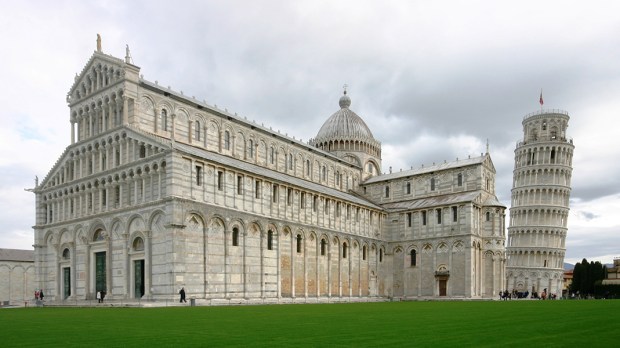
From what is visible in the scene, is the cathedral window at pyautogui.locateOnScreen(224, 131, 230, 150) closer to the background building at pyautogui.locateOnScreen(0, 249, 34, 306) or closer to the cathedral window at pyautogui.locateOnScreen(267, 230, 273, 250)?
the cathedral window at pyautogui.locateOnScreen(267, 230, 273, 250)

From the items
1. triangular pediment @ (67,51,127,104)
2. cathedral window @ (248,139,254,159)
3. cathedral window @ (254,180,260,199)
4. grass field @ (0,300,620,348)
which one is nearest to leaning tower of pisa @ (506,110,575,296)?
cathedral window @ (248,139,254,159)

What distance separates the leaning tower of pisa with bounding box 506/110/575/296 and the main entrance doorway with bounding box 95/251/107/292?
7026 centimetres

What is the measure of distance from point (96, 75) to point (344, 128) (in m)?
38.5

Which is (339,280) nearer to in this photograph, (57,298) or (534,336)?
(57,298)

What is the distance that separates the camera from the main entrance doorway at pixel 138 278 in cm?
4426

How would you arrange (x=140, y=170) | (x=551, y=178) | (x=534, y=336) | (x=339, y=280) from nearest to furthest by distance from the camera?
1. (x=534, y=336)
2. (x=140, y=170)
3. (x=339, y=280)
4. (x=551, y=178)

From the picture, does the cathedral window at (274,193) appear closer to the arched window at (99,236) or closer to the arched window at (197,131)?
the arched window at (197,131)

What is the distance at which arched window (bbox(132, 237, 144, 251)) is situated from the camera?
44.7 m

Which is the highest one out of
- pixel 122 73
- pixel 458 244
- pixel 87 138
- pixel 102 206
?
pixel 122 73

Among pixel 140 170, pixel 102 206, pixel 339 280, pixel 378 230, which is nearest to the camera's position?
pixel 140 170

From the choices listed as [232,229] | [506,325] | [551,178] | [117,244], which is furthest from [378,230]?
[506,325]

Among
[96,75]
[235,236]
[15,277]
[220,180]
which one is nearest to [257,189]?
[220,180]

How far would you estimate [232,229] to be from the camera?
4681cm

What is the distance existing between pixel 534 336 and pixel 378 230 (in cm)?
5388
